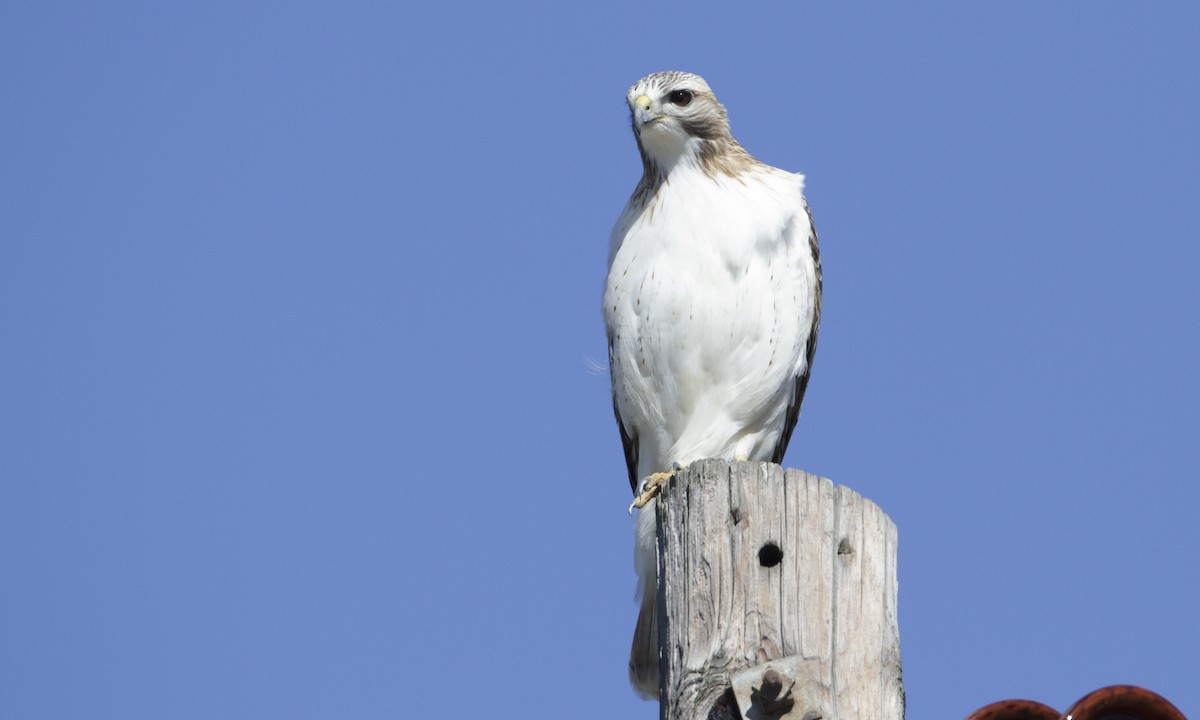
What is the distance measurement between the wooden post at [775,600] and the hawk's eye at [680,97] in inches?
135

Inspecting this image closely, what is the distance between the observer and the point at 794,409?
7.63 meters

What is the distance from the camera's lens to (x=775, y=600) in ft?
14.0

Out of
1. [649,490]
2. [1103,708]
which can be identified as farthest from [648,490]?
[1103,708]

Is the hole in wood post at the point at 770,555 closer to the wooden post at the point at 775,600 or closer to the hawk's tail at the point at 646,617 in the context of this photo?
the wooden post at the point at 775,600

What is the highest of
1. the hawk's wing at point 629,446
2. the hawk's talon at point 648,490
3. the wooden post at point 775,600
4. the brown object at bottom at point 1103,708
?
the hawk's wing at point 629,446

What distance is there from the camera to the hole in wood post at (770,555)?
14.2 ft

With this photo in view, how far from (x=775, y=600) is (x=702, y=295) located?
2955 millimetres

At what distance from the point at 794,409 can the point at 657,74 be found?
1823mm

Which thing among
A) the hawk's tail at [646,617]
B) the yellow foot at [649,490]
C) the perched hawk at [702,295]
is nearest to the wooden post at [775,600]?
the hawk's tail at [646,617]

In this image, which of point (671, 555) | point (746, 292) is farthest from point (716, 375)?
point (671, 555)

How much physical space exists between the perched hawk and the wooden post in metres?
2.32

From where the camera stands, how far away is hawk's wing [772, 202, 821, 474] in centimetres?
739

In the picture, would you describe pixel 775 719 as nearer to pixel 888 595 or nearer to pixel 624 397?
pixel 888 595

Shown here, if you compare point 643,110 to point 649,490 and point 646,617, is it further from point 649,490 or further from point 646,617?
point 646,617
